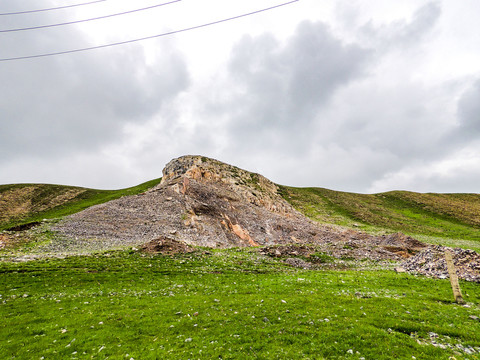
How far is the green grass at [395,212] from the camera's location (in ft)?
330

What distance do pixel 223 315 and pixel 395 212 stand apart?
151 metres

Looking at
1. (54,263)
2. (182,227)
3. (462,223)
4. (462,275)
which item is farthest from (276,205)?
(462,223)

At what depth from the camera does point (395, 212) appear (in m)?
132

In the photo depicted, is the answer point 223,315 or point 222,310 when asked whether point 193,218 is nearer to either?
point 222,310

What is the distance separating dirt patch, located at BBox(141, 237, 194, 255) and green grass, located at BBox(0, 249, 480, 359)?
299 inches

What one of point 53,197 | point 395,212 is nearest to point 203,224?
point 53,197

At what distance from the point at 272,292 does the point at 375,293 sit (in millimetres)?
8835

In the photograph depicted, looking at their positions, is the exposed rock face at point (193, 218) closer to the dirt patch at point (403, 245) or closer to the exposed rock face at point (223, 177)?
the exposed rock face at point (223, 177)

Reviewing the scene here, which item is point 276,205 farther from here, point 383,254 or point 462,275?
point 462,275

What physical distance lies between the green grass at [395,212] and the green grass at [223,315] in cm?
8749

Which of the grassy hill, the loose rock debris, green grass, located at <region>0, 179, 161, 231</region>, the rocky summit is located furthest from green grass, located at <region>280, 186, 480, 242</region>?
green grass, located at <region>0, 179, 161, 231</region>

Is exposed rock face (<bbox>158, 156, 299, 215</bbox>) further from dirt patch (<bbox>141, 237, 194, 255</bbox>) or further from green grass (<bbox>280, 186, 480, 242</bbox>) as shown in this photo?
dirt patch (<bbox>141, 237, 194, 255</bbox>)

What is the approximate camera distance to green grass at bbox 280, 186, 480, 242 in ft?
330

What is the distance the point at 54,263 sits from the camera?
26.6 meters
